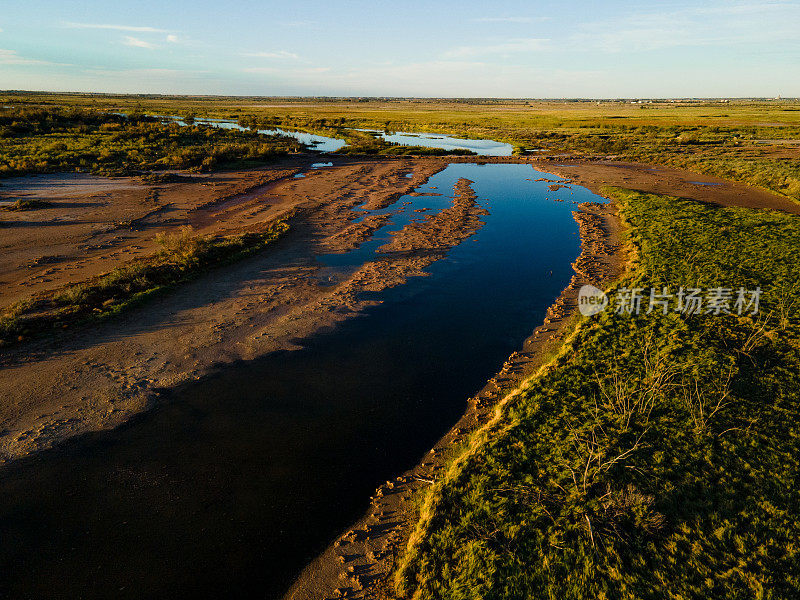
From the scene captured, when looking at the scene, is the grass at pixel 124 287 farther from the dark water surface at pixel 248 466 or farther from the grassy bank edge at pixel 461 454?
the grassy bank edge at pixel 461 454

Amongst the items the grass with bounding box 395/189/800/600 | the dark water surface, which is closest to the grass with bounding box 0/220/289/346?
the dark water surface

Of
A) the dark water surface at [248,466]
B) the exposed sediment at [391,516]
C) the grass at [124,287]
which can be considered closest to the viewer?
the exposed sediment at [391,516]

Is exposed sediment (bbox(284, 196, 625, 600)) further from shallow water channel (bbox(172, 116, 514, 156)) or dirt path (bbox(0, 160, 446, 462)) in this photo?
shallow water channel (bbox(172, 116, 514, 156))

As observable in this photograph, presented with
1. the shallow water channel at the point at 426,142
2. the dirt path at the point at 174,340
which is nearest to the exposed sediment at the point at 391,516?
the dirt path at the point at 174,340

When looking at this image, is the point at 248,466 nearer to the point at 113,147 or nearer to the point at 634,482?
the point at 634,482

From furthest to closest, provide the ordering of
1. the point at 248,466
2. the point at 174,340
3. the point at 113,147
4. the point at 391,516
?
the point at 113,147, the point at 174,340, the point at 248,466, the point at 391,516

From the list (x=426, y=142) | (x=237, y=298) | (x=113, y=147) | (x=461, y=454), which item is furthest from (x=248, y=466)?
(x=426, y=142)
